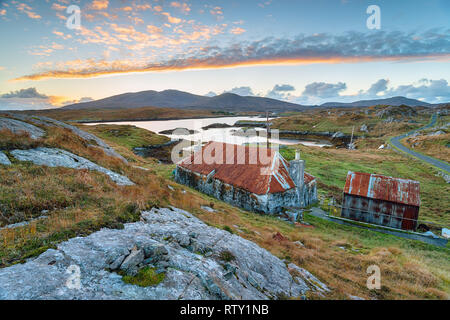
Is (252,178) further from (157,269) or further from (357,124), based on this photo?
(357,124)

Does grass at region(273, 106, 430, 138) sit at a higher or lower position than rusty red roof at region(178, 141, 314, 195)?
higher

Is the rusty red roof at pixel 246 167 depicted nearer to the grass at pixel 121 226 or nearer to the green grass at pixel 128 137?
the grass at pixel 121 226

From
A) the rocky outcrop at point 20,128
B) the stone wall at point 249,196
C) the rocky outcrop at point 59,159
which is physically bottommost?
the stone wall at point 249,196

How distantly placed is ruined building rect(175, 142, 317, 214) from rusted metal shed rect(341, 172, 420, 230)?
13.3 feet

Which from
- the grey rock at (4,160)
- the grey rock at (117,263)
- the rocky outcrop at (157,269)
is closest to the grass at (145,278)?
the rocky outcrop at (157,269)

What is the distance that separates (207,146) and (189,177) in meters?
4.77

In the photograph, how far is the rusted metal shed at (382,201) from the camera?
19875 mm

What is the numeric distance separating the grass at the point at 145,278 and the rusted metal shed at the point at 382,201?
21.8 metres

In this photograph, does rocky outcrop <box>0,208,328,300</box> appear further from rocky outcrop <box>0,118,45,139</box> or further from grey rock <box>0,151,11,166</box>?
rocky outcrop <box>0,118,45,139</box>

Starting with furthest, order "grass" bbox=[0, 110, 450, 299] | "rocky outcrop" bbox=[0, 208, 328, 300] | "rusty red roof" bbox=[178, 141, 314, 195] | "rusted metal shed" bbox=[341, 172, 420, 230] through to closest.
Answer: "rusty red roof" bbox=[178, 141, 314, 195], "rusted metal shed" bbox=[341, 172, 420, 230], "grass" bbox=[0, 110, 450, 299], "rocky outcrop" bbox=[0, 208, 328, 300]

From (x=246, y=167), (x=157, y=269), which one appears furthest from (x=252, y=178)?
(x=157, y=269)

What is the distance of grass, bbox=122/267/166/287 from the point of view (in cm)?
454

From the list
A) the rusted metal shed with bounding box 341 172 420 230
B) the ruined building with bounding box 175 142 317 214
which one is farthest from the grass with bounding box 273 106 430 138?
the ruined building with bounding box 175 142 317 214
